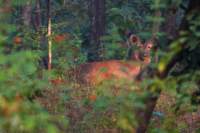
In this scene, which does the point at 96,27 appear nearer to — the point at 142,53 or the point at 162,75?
the point at 142,53

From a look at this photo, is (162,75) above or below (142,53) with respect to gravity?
below

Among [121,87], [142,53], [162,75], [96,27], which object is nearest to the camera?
[121,87]

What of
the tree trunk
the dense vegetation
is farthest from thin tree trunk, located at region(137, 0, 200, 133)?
the tree trunk

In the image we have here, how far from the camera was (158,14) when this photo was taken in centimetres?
430

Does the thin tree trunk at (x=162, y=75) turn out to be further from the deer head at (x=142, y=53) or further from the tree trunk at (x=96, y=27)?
the tree trunk at (x=96, y=27)

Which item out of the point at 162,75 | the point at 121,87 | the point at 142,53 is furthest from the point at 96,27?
the point at 121,87

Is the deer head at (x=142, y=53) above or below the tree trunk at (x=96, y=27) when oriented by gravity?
above

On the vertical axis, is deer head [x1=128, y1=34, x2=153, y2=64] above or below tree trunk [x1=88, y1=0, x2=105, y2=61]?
above

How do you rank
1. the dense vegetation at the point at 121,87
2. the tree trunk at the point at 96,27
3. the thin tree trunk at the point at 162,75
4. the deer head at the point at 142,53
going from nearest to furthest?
the dense vegetation at the point at 121,87
the thin tree trunk at the point at 162,75
the deer head at the point at 142,53
the tree trunk at the point at 96,27

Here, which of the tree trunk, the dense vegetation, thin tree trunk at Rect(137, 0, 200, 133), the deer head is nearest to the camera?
the dense vegetation

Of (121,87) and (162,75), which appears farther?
(162,75)

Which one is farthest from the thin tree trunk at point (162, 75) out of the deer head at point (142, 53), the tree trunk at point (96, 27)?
the tree trunk at point (96, 27)

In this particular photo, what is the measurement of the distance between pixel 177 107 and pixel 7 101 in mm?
2185

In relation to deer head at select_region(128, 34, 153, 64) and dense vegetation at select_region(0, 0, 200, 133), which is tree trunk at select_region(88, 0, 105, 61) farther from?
deer head at select_region(128, 34, 153, 64)
